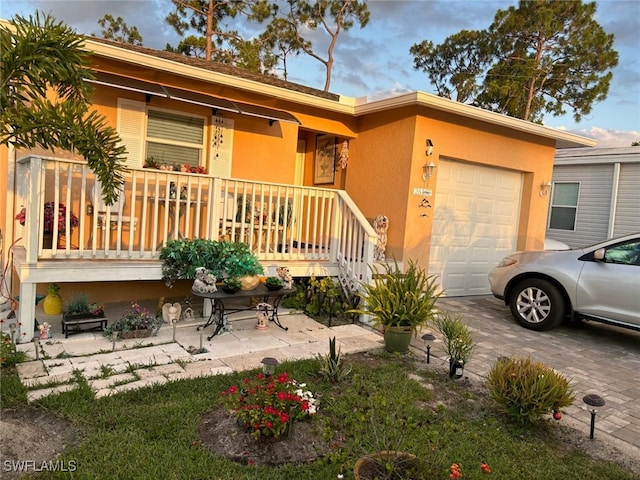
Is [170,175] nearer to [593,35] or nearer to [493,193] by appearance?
[493,193]

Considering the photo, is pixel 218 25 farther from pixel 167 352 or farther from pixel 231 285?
pixel 167 352

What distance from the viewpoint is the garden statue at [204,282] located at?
4844 millimetres

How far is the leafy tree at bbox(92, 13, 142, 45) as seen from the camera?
19.3 meters

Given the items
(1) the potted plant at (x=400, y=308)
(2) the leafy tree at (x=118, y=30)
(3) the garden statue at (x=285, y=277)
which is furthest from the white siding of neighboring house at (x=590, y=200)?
(2) the leafy tree at (x=118, y=30)

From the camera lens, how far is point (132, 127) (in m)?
6.10

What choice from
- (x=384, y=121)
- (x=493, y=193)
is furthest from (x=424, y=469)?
(x=493, y=193)

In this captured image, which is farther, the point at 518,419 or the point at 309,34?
the point at 309,34

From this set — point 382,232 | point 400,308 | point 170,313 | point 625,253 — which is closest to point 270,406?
point 400,308

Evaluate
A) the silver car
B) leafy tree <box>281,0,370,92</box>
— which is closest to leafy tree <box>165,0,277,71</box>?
leafy tree <box>281,0,370,92</box>

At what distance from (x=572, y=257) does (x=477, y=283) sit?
9.34 feet

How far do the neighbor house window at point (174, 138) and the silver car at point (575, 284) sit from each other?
487 centimetres

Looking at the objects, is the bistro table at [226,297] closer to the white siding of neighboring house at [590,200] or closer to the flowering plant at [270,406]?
the flowering plant at [270,406]

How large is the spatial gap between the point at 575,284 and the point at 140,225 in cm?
560

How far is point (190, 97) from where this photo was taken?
603 centimetres
